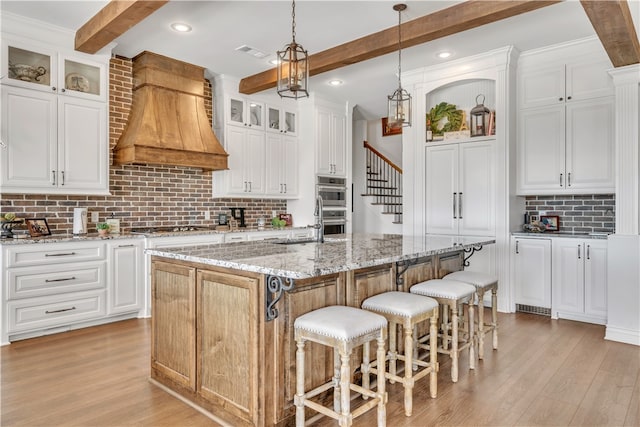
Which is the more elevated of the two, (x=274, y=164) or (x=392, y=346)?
(x=274, y=164)

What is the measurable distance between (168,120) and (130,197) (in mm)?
986

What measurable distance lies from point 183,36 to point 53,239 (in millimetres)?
2297

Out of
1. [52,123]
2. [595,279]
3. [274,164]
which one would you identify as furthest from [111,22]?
[595,279]

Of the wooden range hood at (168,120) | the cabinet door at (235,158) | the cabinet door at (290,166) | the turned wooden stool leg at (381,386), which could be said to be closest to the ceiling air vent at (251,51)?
the wooden range hood at (168,120)

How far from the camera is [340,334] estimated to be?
1.94m

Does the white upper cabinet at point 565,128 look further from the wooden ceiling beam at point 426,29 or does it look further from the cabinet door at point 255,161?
the cabinet door at point 255,161

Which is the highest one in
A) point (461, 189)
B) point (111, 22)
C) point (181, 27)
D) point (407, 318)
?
point (181, 27)

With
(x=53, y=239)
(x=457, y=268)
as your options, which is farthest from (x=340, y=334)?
(x=53, y=239)

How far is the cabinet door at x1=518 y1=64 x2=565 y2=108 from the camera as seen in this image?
453cm

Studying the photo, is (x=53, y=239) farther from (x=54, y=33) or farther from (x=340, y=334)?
(x=340, y=334)

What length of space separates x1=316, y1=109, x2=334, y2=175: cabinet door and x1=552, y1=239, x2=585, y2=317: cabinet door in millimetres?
3307

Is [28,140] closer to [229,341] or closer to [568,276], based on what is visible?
[229,341]

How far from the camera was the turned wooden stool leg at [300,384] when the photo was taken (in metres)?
2.06

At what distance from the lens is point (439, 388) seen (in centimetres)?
267
